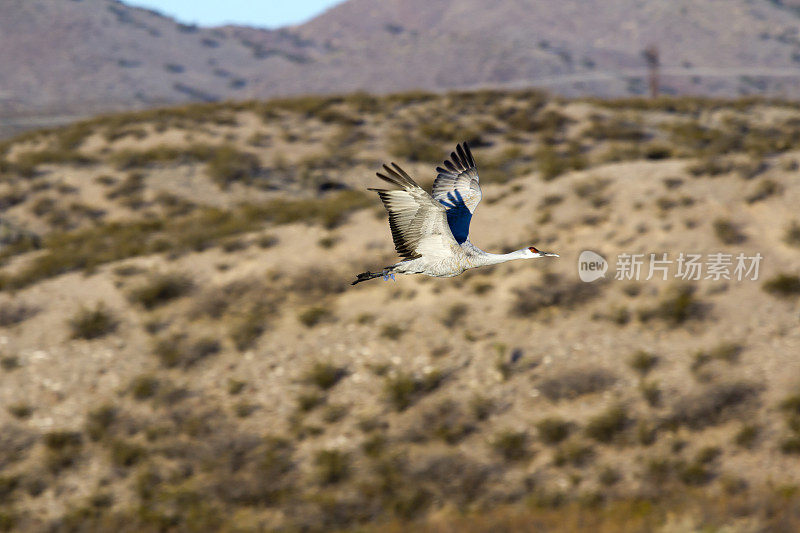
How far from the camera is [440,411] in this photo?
21.9 m

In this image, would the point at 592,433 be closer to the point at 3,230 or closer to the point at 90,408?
the point at 90,408

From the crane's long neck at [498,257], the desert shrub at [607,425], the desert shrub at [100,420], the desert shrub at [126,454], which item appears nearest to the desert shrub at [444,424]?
the desert shrub at [607,425]

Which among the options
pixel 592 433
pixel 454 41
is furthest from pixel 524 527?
pixel 454 41

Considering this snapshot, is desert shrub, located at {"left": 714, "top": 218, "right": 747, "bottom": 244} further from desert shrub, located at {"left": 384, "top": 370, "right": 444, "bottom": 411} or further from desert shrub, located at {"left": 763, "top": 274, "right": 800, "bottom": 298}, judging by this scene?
desert shrub, located at {"left": 384, "top": 370, "right": 444, "bottom": 411}

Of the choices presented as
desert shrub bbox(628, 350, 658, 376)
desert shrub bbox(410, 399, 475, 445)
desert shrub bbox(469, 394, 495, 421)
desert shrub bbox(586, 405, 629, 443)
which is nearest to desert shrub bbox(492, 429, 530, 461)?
desert shrub bbox(469, 394, 495, 421)

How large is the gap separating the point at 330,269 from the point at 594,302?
8.38 m

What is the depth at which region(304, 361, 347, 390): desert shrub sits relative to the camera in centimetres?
2305

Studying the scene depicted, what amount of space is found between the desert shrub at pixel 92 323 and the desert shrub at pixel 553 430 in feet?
45.7

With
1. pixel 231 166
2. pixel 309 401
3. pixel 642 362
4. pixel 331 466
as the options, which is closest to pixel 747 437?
pixel 642 362

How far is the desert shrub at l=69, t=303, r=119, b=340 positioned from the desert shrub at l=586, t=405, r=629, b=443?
49.8 feet

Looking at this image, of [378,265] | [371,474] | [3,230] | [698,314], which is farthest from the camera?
[3,230]

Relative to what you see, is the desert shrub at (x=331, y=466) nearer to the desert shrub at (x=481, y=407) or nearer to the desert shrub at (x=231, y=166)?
the desert shrub at (x=481, y=407)

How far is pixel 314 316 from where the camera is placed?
971 inches

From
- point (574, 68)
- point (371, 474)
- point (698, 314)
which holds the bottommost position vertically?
point (371, 474)
